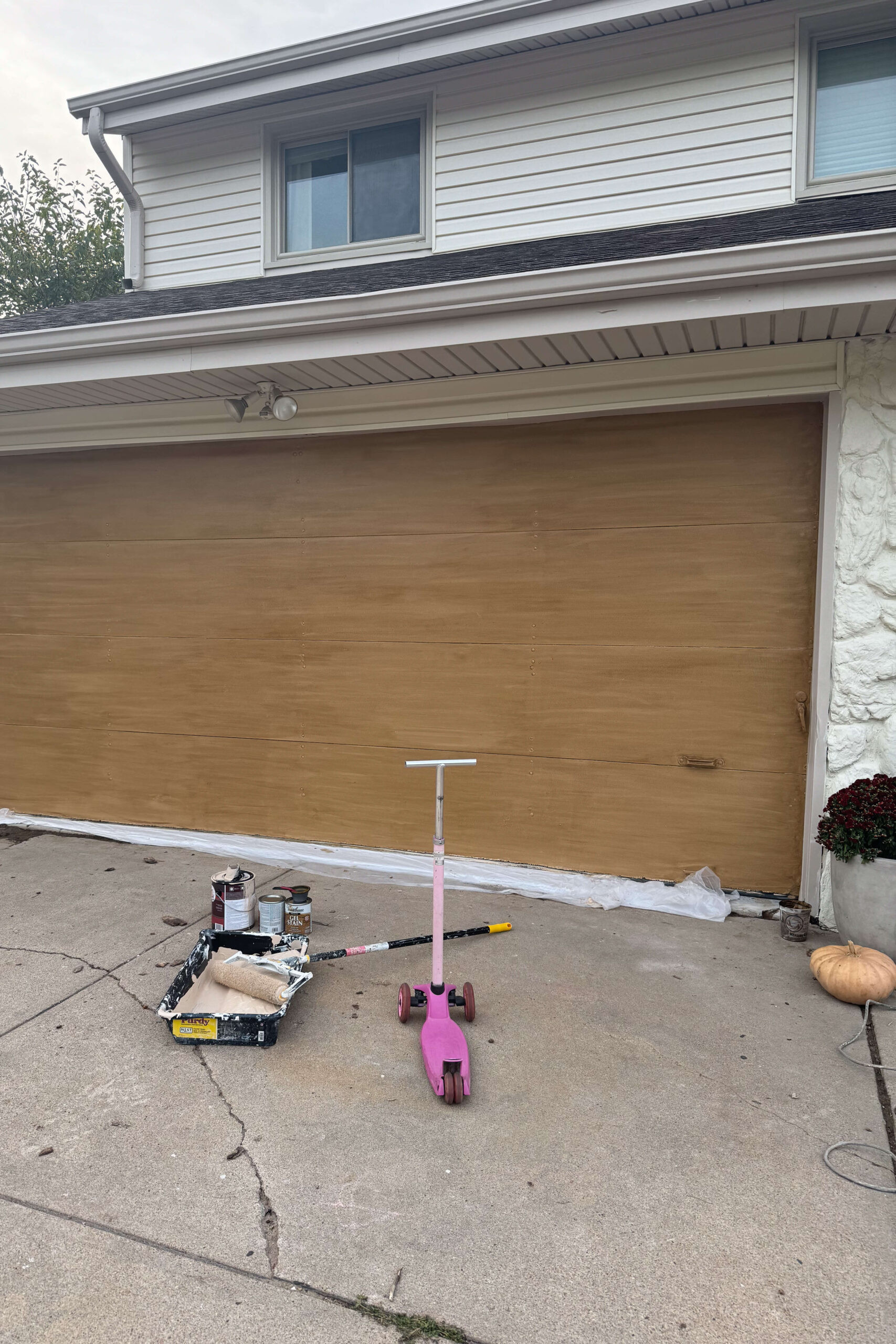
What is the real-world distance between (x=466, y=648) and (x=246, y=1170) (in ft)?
10.5

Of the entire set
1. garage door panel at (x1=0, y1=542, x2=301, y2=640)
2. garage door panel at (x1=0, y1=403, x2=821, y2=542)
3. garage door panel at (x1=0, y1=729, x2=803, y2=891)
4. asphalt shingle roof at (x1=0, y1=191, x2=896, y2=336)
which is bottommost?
garage door panel at (x1=0, y1=729, x2=803, y2=891)

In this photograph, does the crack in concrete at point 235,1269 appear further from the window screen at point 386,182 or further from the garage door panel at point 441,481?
the window screen at point 386,182

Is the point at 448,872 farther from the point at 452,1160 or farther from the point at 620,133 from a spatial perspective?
the point at 620,133

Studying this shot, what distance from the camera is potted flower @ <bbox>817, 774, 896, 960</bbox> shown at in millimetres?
3752

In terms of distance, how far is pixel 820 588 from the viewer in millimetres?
4254

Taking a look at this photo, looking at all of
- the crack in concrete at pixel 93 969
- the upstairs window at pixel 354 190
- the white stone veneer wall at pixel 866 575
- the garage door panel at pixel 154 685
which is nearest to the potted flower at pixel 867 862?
the white stone veneer wall at pixel 866 575

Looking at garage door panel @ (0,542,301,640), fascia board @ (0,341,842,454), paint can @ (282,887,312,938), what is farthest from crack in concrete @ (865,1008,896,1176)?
garage door panel @ (0,542,301,640)

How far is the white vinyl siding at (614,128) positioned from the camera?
5172 millimetres

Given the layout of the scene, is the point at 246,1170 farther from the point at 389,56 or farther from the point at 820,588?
the point at 389,56

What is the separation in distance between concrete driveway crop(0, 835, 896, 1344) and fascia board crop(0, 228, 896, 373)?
121 inches

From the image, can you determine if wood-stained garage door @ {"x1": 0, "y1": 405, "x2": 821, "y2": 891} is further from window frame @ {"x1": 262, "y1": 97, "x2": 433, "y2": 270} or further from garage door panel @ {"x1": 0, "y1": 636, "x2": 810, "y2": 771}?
window frame @ {"x1": 262, "y1": 97, "x2": 433, "y2": 270}

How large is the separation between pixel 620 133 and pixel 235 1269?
632 cm

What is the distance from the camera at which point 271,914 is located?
3822mm

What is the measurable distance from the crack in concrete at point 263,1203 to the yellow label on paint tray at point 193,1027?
231mm
